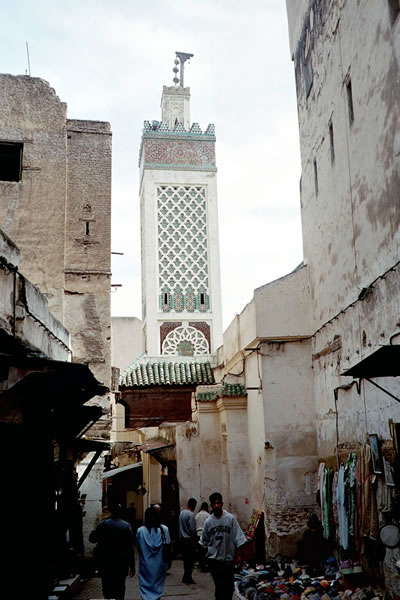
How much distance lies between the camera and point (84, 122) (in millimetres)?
14078

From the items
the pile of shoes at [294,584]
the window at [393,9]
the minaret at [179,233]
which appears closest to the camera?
the window at [393,9]

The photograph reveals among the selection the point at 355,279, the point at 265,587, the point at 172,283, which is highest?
the point at 172,283

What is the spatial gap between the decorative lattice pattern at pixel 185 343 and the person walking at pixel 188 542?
11596 mm

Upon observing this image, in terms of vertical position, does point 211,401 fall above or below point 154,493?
above

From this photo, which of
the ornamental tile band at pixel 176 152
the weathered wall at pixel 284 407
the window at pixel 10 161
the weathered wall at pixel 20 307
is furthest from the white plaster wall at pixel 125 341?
the weathered wall at pixel 20 307

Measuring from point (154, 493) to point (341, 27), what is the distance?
13230mm

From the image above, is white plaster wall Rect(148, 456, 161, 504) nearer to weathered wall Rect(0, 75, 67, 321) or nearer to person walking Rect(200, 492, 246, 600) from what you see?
weathered wall Rect(0, 75, 67, 321)

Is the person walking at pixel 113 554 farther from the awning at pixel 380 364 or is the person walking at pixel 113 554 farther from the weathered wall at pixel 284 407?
the weathered wall at pixel 284 407

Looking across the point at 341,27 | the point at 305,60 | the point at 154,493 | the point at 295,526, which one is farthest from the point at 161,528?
the point at 154,493

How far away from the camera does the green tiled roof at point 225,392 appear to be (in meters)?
13.4

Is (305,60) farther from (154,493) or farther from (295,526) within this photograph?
(154,493)

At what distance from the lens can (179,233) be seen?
24094 mm

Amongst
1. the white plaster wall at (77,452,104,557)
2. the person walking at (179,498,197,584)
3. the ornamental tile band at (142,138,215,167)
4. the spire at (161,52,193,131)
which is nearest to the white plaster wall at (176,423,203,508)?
the white plaster wall at (77,452,104,557)

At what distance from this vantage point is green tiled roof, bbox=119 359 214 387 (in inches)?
715
